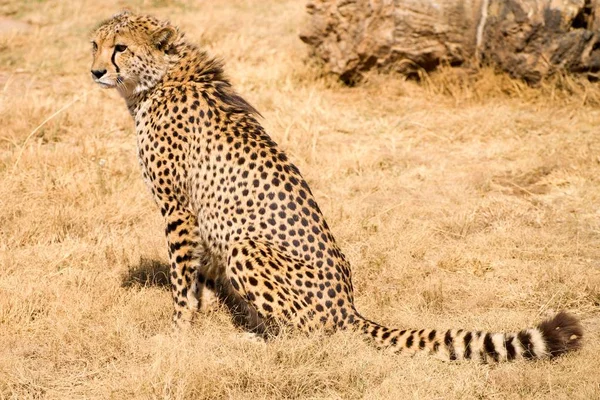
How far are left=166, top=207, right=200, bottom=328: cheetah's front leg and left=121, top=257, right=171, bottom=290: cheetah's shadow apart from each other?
1.41 ft

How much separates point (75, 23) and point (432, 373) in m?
7.53

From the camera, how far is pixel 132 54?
15.8 feet

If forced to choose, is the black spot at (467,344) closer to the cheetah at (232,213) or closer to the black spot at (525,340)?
the cheetah at (232,213)

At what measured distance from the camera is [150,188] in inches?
187

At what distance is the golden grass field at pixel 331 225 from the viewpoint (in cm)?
391

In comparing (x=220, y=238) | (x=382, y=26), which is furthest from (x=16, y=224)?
(x=382, y=26)

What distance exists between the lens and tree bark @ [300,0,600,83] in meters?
7.78

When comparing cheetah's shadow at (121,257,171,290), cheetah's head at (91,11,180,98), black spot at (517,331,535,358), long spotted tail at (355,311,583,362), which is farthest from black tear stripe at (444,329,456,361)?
cheetah's head at (91,11,180,98)

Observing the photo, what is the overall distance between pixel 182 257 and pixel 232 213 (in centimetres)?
45

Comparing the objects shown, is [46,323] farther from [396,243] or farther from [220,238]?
[396,243]

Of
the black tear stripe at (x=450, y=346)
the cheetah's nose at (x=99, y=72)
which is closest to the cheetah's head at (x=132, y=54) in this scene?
the cheetah's nose at (x=99, y=72)

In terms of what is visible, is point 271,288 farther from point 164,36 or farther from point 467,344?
point 164,36

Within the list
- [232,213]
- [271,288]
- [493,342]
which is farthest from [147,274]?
[493,342]

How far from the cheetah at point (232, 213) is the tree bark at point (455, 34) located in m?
3.54
